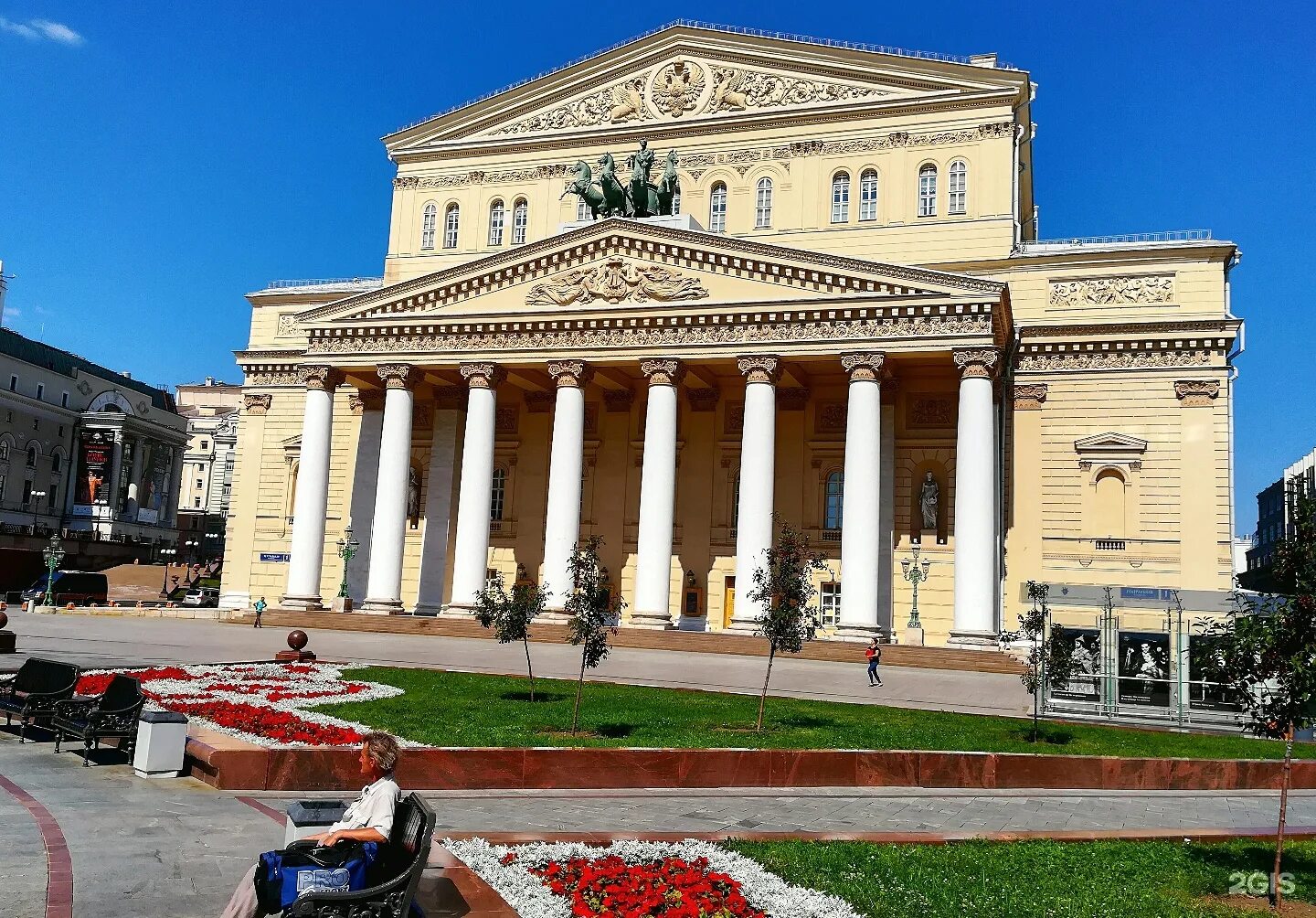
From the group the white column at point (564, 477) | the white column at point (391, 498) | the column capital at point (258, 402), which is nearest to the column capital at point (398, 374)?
the white column at point (391, 498)

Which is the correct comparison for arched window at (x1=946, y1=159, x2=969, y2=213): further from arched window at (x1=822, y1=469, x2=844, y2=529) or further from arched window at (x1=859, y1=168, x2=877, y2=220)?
arched window at (x1=822, y1=469, x2=844, y2=529)

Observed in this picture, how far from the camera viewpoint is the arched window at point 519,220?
55.2 meters

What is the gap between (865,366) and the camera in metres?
39.8

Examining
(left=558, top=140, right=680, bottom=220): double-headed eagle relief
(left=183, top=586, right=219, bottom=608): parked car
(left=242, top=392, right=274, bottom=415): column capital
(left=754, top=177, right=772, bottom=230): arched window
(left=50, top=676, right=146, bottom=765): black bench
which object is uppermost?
(left=754, top=177, right=772, bottom=230): arched window

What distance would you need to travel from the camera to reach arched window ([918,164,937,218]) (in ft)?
158

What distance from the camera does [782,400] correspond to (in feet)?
154

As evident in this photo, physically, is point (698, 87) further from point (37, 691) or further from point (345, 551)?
point (37, 691)

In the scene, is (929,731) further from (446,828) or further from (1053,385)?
(1053,385)

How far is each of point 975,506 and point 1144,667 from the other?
9.79 meters

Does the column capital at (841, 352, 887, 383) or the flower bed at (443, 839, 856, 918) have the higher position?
the column capital at (841, 352, 887, 383)

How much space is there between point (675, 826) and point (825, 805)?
267cm

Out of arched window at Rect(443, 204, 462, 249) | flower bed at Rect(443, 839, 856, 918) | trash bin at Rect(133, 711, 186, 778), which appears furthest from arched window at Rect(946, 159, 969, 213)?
flower bed at Rect(443, 839, 856, 918)

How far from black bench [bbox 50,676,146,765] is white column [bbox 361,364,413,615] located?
29.5 metres

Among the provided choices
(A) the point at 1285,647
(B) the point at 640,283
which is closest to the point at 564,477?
(B) the point at 640,283
